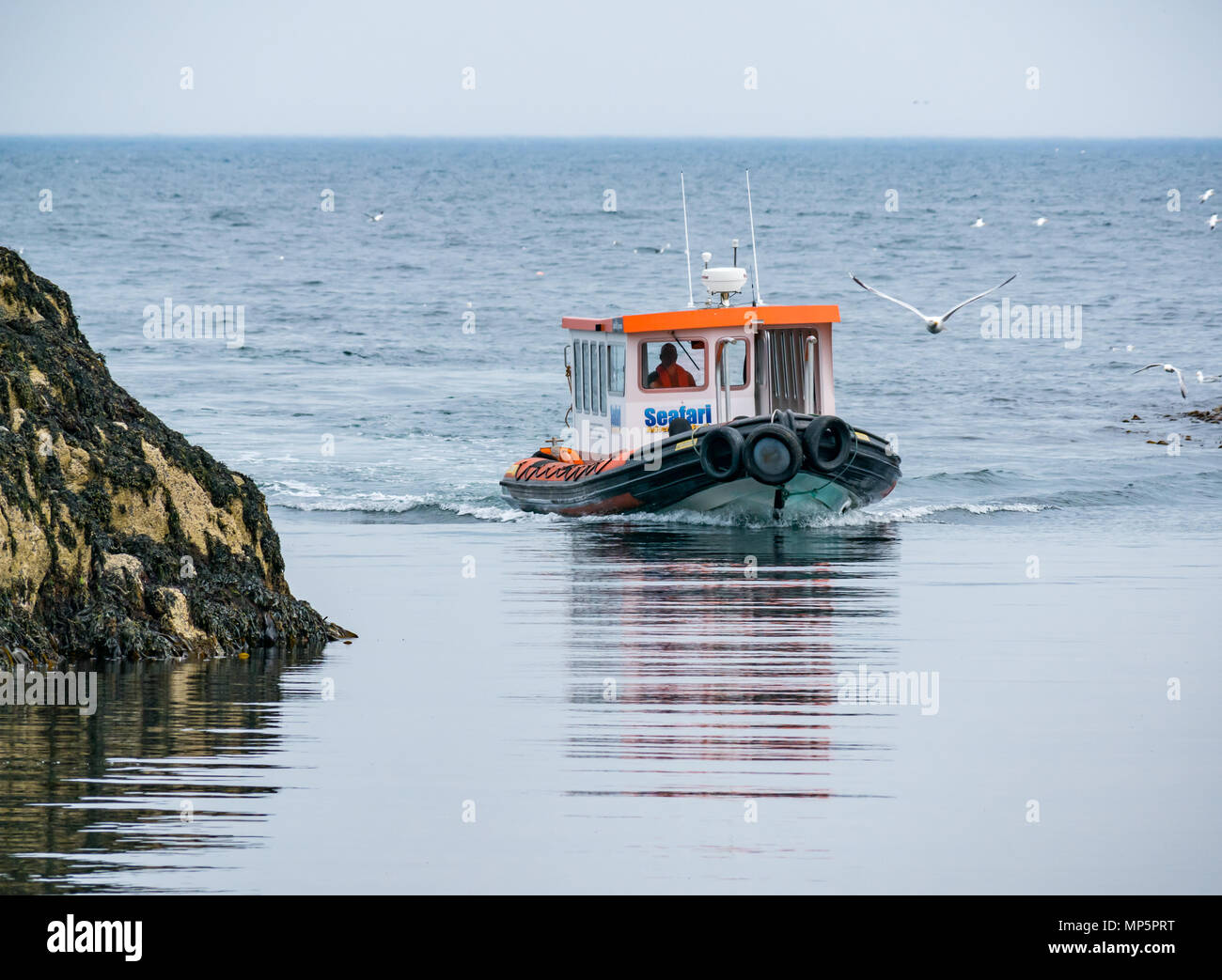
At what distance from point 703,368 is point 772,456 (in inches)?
80.4

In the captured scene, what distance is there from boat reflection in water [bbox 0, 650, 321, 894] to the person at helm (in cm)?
1028

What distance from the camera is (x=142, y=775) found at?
8531 millimetres

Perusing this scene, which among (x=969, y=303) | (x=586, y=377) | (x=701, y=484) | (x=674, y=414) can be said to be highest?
(x=969, y=303)

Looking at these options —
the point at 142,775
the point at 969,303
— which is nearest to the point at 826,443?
the point at 969,303

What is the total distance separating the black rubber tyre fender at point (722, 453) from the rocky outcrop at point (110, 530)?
741 centimetres

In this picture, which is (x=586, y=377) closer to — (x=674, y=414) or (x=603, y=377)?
(x=603, y=377)

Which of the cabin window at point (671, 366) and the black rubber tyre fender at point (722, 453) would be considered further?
the cabin window at point (671, 366)

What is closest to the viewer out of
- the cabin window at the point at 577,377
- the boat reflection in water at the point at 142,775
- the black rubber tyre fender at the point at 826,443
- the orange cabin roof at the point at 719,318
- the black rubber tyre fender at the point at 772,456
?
the boat reflection in water at the point at 142,775

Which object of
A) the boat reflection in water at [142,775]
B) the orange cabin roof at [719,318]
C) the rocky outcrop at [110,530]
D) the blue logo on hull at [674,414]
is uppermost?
the orange cabin roof at [719,318]

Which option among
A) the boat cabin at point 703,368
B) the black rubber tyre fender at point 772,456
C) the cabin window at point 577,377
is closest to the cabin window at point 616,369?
the boat cabin at point 703,368

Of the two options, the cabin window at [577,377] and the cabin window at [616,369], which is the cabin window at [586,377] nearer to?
the cabin window at [577,377]

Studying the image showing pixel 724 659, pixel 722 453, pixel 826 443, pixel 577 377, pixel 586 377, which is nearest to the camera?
pixel 724 659

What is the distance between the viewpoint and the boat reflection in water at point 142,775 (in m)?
7.17
